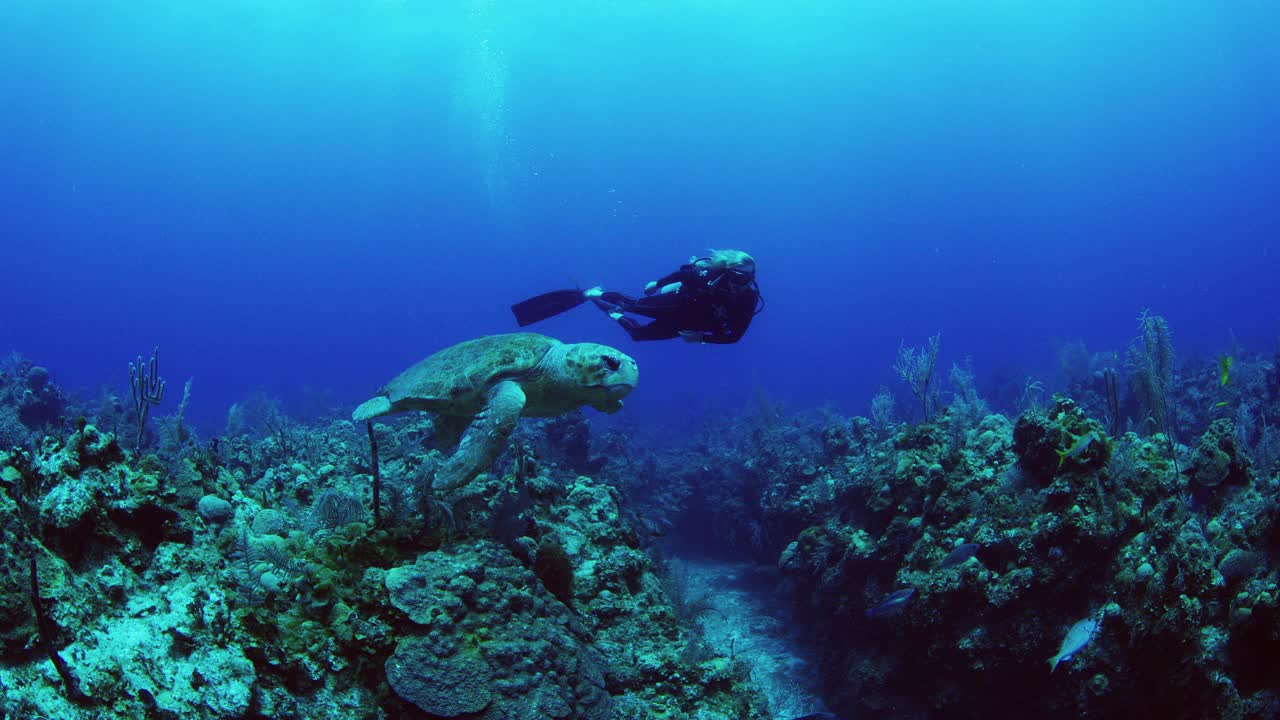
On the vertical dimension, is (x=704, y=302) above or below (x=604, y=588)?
above

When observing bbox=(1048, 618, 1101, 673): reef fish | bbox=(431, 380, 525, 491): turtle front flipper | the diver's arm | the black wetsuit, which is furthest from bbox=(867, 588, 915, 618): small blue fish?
the diver's arm

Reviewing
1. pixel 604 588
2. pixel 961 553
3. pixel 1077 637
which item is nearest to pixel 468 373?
pixel 604 588

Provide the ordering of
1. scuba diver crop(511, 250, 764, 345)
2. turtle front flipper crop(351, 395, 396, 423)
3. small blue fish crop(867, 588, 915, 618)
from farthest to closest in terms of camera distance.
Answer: scuba diver crop(511, 250, 764, 345), turtle front flipper crop(351, 395, 396, 423), small blue fish crop(867, 588, 915, 618)

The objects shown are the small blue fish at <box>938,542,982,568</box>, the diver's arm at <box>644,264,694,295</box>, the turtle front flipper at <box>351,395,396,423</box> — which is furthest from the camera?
the diver's arm at <box>644,264,694,295</box>

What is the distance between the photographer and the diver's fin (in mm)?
9195

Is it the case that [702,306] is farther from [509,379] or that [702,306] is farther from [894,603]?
[894,603]

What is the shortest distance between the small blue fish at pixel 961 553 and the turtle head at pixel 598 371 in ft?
11.4

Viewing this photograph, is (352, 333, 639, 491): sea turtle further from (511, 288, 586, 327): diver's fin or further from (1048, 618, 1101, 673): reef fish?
(1048, 618, 1101, 673): reef fish

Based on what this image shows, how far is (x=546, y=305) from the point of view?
9305 millimetres

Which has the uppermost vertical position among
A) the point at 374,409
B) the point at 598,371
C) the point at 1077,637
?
the point at 598,371

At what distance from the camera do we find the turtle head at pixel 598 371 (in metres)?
5.88

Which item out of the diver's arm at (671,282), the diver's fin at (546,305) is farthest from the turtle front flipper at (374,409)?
the diver's arm at (671,282)

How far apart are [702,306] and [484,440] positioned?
357 centimetres

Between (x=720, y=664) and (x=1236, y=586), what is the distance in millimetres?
3768
